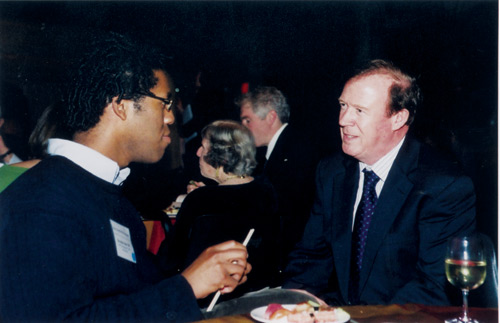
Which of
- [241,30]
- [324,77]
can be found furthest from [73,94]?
[241,30]

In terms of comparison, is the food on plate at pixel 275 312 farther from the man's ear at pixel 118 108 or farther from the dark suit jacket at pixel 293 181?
the dark suit jacket at pixel 293 181

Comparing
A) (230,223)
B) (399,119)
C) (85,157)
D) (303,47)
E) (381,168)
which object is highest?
(303,47)

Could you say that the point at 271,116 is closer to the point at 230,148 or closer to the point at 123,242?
the point at 230,148

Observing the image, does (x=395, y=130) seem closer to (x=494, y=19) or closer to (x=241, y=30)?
(x=494, y=19)

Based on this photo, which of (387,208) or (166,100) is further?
(387,208)

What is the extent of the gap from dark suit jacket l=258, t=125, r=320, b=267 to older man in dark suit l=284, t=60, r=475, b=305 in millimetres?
1450

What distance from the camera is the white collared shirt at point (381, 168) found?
199cm

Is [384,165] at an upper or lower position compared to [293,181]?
upper

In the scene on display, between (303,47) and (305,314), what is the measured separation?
5013mm

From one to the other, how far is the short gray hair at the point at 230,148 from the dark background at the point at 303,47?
1050mm

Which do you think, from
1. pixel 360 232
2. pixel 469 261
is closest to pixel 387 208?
pixel 360 232

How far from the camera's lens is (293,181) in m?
3.68

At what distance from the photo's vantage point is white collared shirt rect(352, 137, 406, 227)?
1987 millimetres

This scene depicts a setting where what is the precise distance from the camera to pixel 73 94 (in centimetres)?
136
